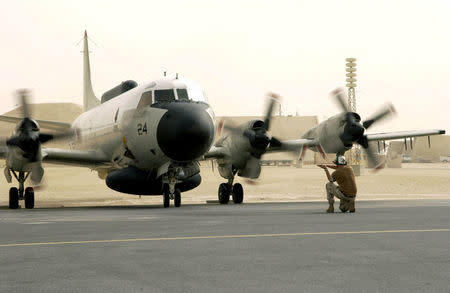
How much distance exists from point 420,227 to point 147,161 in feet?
42.1

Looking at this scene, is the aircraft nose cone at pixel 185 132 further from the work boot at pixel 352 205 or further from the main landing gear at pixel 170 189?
the work boot at pixel 352 205

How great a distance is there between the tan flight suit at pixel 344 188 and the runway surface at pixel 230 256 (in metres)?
3.15

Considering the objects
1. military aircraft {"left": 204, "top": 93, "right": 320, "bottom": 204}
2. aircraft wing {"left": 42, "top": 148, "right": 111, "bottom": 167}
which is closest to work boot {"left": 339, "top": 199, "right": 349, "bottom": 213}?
military aircraft {"left": 204, "top": 93, "right": 320, "bottom": 204}

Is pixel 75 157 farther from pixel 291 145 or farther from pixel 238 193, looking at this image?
pixel 291 145

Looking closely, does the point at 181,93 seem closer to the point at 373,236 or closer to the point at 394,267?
the point at 373,236

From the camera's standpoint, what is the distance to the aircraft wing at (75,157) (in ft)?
89.6

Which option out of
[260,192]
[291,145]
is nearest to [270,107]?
[291,145]

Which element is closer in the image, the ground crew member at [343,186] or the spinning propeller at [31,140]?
the ground crew member at [343,186]

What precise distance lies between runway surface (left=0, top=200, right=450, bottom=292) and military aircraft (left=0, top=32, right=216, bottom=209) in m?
7.25

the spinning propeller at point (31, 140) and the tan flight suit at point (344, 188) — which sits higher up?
the spinning propeller at point (31, 140)

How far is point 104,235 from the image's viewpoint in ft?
43.1

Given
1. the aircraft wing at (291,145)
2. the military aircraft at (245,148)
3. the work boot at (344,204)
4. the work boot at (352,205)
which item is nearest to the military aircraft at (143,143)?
the military aircraft at (245,148)

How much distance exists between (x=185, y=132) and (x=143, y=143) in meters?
2.63

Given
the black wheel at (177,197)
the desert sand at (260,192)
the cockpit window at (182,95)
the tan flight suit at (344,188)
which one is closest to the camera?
the tan flight suit at (344,188)
